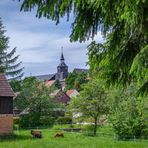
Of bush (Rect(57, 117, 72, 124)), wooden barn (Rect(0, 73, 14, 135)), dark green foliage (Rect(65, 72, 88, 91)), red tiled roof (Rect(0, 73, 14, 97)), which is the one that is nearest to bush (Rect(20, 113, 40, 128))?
bush (Rect(57, 117, 72, 124))

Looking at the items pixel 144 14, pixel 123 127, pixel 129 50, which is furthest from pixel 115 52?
pixel 123 127

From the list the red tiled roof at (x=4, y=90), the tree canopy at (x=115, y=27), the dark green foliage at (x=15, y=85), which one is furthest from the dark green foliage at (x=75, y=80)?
the tree canopy at (x=115, y=27)

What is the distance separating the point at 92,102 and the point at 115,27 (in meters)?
40.8

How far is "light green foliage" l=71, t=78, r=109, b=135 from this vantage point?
47.6 m

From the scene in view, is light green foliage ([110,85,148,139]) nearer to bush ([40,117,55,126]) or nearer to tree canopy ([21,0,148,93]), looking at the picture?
bush ([40,117,55,126])

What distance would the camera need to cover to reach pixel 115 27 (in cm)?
668

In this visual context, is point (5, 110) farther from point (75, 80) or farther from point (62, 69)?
point (62, 69)

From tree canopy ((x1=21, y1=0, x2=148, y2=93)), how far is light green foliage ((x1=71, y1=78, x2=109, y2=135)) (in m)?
40.2

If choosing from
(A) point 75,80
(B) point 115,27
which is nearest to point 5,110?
(B) point 115,27

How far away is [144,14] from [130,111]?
35.3 meters

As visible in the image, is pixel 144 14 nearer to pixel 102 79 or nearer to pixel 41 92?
pixel 102 79

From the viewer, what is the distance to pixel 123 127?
40.0 meters

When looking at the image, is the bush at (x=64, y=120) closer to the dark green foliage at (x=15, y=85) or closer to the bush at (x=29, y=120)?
the bush at (x=29, y=120)

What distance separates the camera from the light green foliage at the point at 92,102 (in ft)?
156
